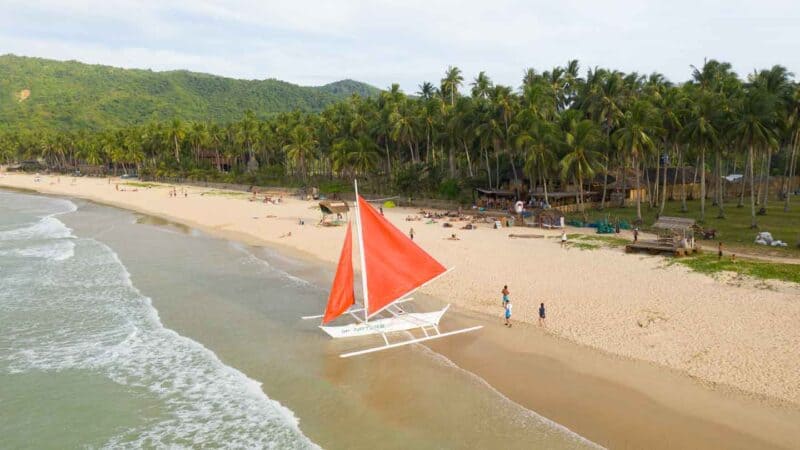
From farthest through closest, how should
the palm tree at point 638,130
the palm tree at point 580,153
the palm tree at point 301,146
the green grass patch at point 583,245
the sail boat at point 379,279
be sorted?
the palm tree at point 301,146 → the palm tree at point 580,153 → the palm tree at point 638,130 → the green grass patch at point 583,245 → the sail boat at point 379,279

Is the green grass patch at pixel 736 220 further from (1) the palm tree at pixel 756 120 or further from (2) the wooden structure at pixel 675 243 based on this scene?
(2) the wooden structure at pixel 675 243

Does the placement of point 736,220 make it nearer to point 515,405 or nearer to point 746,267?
point 746,267

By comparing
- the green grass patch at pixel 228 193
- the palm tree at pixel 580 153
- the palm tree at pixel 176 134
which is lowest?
the green grass patch at pixel 228 193

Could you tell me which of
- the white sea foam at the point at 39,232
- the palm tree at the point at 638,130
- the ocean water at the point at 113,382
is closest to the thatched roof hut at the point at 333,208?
the ocean water at the point at 113,382

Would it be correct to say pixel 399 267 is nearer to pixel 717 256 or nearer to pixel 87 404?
pixel 87 404

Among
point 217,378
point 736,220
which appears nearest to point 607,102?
point 736,220

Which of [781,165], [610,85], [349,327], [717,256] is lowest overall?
[349,327]

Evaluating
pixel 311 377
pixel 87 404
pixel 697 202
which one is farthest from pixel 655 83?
pixel 87 404

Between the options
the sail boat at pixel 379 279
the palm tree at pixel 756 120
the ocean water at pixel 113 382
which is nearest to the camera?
the ocean water at pixel 113 382
